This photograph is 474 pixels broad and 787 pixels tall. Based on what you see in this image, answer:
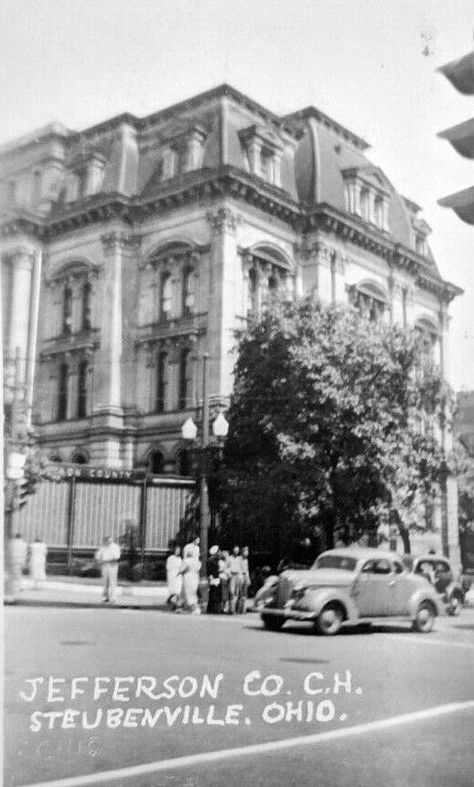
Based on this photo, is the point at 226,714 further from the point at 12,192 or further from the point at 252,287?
the point at 252,287

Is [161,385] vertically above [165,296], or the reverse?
[165,296]

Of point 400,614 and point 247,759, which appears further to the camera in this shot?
point 400,614

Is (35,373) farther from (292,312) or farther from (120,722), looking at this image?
(292,312)

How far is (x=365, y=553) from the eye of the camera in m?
6.84

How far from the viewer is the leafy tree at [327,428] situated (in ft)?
22.6

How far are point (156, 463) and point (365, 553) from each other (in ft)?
13.8

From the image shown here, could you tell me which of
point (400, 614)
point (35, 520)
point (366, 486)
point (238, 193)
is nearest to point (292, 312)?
point (238, 193)

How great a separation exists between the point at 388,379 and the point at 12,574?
629 centimetres

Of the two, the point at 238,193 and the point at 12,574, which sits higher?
the point at 238,193

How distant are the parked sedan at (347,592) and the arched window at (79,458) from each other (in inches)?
90.5

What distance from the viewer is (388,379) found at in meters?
9.12

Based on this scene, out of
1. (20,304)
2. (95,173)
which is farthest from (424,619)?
(95,173)

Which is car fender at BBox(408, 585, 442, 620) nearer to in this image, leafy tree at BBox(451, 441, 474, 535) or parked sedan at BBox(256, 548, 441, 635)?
parked sedan at BBox(256, 548, 441, 635)

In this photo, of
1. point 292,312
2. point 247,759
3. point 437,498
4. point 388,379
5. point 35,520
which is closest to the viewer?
point 247,759
